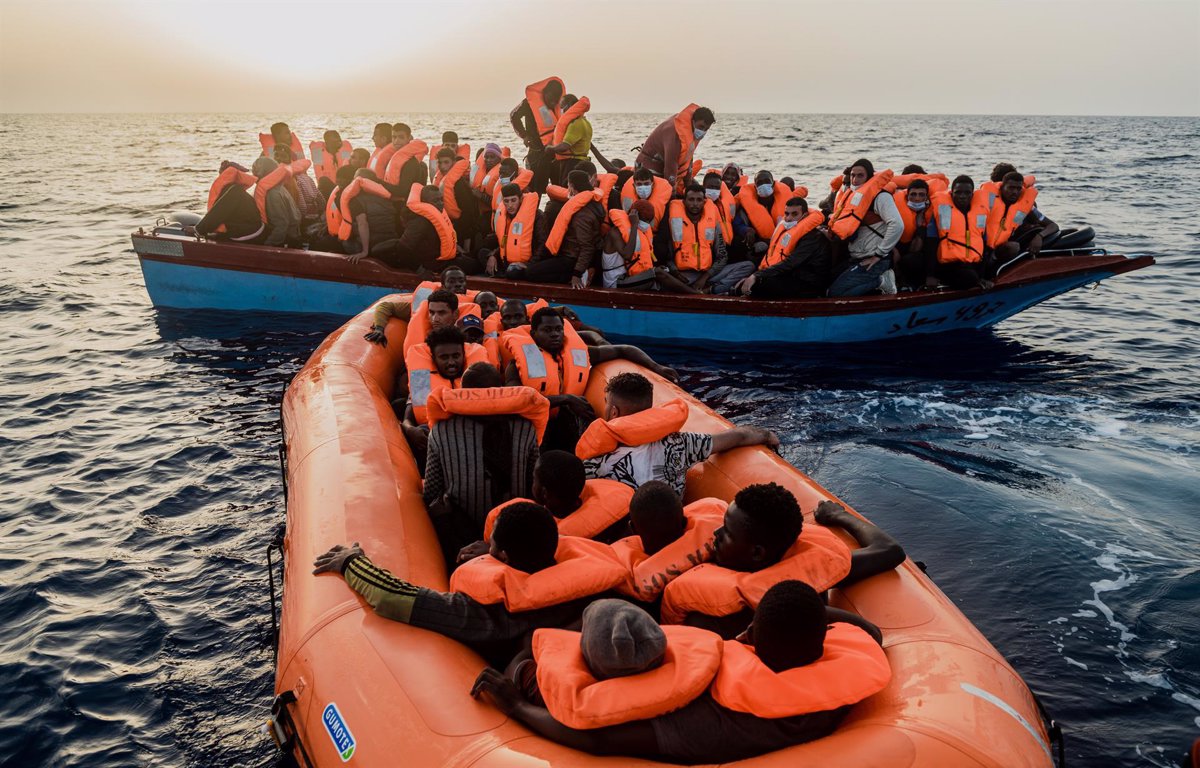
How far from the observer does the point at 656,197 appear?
29.6 feet

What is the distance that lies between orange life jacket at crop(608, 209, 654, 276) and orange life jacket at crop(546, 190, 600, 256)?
0.36 meters

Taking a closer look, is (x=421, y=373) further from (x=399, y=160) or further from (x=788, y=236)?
(x=399, y=160)

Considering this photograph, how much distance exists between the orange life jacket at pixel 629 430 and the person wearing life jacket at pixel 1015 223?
668 centimetres

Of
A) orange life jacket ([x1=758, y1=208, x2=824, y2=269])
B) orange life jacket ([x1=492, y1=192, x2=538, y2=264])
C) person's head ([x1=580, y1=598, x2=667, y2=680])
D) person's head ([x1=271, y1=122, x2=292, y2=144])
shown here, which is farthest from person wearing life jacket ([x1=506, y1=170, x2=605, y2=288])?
person's head ([x1=580, y1=598, x2=667, y2=680])

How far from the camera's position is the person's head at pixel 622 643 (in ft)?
7.27

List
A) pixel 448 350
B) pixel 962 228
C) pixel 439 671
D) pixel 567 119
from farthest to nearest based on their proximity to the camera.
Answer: pixel 567 119 < pixel 962 228 < pixel 448 350 < pixel 439 671

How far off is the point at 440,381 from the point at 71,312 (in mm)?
9603

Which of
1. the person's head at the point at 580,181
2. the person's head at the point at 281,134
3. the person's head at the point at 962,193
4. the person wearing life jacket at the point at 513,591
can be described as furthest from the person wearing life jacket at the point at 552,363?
the person's head at the point at 281,134

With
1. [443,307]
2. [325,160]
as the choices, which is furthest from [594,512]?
[325,160]

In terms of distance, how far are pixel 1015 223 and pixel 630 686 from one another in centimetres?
874

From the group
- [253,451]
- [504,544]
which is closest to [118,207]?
[253,451]

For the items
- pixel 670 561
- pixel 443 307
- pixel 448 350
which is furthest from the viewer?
pixel 443 307

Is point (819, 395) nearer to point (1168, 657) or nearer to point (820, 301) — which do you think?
point (820, 301)

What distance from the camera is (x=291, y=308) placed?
10.1m
